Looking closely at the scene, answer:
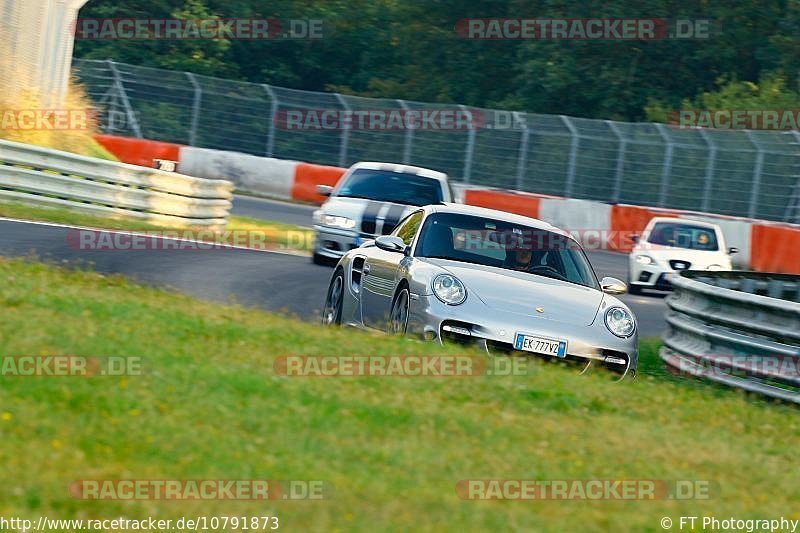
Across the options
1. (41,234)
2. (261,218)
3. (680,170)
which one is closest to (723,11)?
(680,170)

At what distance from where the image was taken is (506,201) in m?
29.2

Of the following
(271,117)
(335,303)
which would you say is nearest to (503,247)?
(335,303)

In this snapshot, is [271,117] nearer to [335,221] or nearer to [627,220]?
[627,220]

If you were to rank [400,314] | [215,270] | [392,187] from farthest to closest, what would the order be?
[392,187] < [215,270] < [400,314]

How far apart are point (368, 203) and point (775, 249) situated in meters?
11.2

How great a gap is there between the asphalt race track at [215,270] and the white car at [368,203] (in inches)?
16.5

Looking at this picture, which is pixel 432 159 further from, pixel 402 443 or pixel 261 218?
pixel 402 443

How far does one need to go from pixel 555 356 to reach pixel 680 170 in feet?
73.3

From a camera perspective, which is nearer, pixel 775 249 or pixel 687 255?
pixel 687 255

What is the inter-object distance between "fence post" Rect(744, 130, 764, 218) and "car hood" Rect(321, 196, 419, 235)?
583 inches

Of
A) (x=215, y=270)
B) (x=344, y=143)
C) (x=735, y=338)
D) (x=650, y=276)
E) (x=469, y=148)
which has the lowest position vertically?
(x=215, y=270)

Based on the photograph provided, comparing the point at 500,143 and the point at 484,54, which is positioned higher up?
the point at 484,54

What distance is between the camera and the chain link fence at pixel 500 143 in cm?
3036

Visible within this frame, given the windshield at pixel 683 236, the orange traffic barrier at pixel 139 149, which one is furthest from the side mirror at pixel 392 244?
→ the orange traffic barrier at pixel 139 149
